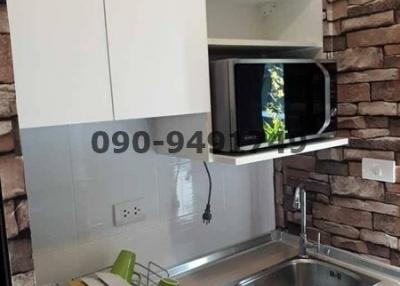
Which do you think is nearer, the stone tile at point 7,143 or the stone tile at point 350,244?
the stone tile at point 7,143

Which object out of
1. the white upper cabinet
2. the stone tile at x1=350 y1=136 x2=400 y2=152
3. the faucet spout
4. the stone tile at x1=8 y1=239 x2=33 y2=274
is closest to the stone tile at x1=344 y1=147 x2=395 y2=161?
the stone tile at x1=350 y1=136 x2=400 y2=152

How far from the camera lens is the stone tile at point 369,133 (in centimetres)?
141

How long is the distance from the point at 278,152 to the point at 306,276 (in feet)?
2.14

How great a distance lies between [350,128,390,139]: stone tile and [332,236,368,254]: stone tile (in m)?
0.42

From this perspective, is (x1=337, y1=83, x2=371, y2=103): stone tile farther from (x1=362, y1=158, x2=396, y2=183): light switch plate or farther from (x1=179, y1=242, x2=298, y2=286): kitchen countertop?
(x1=179, y1=242, x2=298, y2=286): kitchen countertop

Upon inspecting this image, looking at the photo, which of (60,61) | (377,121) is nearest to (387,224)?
(377,121)

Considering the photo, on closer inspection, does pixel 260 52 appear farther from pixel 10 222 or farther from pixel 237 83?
pixel 10 222

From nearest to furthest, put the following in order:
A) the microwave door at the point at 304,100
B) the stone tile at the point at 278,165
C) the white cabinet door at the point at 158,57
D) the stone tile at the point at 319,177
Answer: the white cabinet door at the point at 158,57
the microwave door at the point at 304,100
the stone tile at the point at 319,177
the stone tile at the point at 278,165

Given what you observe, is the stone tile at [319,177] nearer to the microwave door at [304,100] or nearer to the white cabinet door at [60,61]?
the microwave door at [304,100]

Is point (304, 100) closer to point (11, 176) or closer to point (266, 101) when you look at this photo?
point (266, 101)

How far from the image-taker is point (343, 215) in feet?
5.11

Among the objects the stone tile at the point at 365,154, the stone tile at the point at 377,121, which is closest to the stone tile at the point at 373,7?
the stone tile at the point at 377,121

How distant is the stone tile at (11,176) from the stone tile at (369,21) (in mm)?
1294

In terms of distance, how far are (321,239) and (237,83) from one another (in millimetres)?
893
